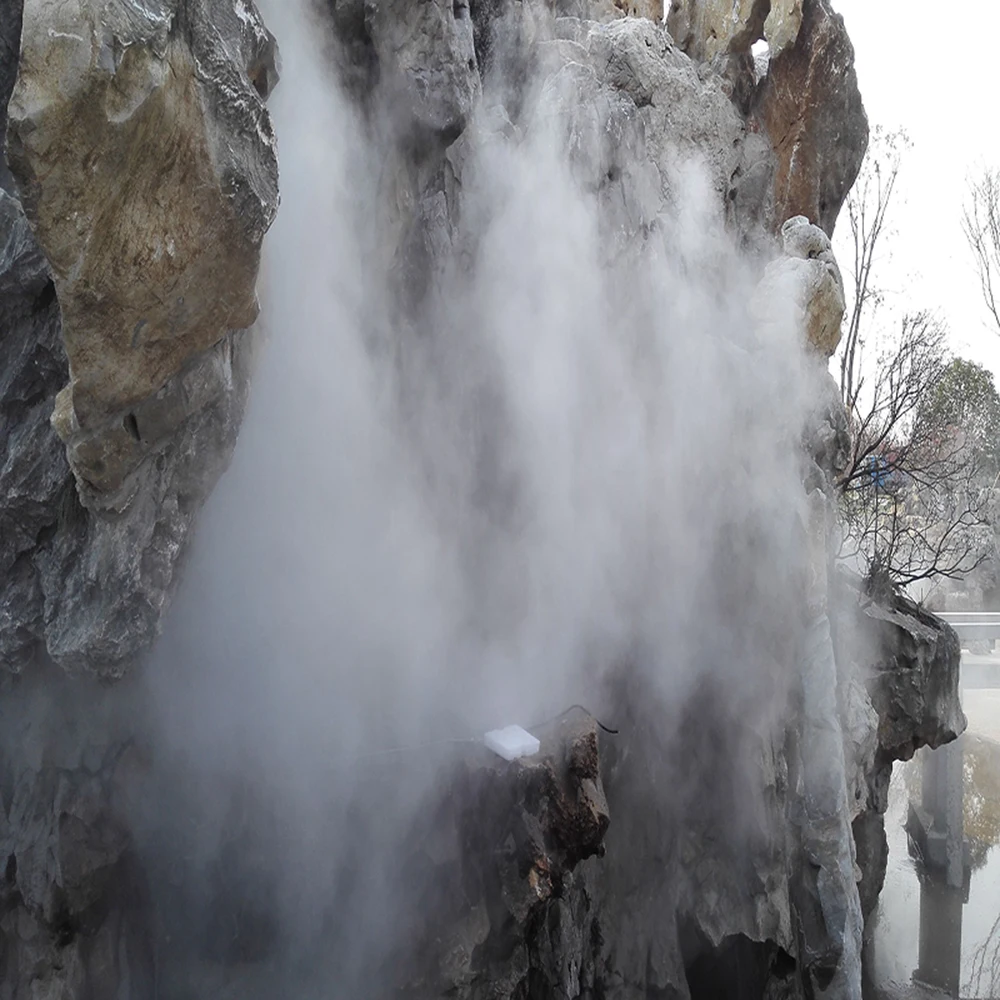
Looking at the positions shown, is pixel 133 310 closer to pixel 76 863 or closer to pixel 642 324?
pixel 76 863

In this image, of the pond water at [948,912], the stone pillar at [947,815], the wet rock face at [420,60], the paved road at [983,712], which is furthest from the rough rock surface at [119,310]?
the paved road at [983,712]

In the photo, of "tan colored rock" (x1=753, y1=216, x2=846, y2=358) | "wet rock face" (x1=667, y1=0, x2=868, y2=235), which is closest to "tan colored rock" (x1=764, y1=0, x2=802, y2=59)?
"wet rock face" (x1=667, y1=0, x2=868, y2=235)

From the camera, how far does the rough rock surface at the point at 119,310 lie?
254 centimetres

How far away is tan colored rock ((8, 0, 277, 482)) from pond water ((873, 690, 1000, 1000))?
8.56 metres

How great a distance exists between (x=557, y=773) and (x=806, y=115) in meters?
6.49

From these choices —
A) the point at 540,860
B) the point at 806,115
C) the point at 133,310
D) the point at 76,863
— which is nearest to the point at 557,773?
the point at 540,860

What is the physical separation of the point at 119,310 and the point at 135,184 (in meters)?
0.38

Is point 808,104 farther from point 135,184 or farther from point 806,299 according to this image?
point 135,184

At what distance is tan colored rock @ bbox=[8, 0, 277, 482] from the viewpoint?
245 centimetres

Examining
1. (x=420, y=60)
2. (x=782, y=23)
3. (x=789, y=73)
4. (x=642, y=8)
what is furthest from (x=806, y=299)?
(x=420, y=60)

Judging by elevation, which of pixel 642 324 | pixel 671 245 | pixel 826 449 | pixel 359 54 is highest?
pixel 359 54

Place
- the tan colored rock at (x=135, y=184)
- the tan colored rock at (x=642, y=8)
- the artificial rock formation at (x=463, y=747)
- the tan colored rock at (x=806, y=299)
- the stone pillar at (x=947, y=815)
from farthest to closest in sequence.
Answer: the stone pillar at (x=947, y=815) < the tan colored rock at (x=642, y=8) < the tan colored rock at (x=806, y=299) < the artificial rock formation at (x=463, y=747) < the tan colored rock at (x=135, y=184)

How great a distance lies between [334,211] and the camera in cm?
487

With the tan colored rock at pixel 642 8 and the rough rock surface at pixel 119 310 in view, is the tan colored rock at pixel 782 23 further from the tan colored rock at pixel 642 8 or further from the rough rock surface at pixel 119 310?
the rough rock surface at pixel 119 310
